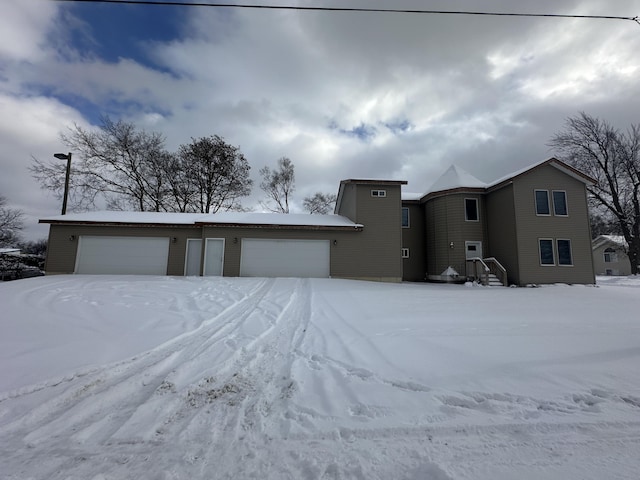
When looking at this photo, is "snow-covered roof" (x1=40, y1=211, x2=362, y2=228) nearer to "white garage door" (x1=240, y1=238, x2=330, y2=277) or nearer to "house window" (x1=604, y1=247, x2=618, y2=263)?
"white garage door" (x1=240, y1=238, x2=330, y2=277)

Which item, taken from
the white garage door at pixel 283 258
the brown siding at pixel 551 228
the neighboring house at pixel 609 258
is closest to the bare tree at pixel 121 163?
the white garage door at pixel 283 258

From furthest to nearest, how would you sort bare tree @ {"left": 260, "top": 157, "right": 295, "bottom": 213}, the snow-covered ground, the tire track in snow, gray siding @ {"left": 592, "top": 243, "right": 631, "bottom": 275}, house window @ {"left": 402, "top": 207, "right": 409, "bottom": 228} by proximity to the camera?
gray siding @ {"left": 592, "top": 243, "right": 631, "bottom": 275}, bare tree @ {"left": 260, "top": 157, "right": 295, "bottom": 213}, house window @ {"left": 402, "top": 207, "right": 409, "bottom": 228}, the tire track in snow, the snow-covered ground

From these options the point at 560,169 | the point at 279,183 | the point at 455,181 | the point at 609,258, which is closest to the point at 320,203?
the point at 279,183

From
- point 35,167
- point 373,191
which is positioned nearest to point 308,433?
point 373,191

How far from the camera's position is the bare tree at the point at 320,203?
29.9 metres

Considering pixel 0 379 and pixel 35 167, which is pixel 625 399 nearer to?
pixel 0 379

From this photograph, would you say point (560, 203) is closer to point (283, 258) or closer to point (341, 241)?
point (341, 241)

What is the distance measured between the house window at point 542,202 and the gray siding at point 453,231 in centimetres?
238

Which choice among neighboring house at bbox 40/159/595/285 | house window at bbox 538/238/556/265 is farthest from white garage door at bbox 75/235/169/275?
house window at bbox 538/238/556/265

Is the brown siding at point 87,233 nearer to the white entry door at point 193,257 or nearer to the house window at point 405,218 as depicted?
the white entry door at point 193,257

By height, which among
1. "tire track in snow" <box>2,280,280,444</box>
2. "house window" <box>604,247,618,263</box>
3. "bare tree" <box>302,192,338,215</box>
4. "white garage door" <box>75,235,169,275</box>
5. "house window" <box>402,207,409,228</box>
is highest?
"bare tree" <box>302,192,338,215</box>

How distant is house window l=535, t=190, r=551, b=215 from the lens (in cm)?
1353

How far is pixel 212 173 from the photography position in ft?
71.1

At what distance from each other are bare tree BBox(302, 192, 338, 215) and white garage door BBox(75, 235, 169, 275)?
1799 cm
